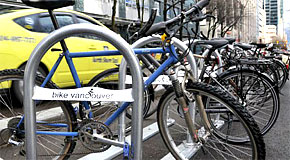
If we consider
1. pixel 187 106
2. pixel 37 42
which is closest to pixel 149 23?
pixel 187 106

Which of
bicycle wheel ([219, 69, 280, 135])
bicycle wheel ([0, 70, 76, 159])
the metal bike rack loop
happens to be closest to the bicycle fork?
the metal bike rack loop

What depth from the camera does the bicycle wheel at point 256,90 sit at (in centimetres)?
290

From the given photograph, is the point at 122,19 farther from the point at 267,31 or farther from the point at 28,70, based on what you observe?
the point at 267,31

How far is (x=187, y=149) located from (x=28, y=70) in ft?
4.97

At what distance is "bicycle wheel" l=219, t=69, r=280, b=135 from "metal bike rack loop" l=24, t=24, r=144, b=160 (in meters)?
1.72

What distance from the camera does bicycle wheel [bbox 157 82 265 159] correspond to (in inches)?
67.2

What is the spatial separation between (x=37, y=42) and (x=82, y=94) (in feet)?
9.09

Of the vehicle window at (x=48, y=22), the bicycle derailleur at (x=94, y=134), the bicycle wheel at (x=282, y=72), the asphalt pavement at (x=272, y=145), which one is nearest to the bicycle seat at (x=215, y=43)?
the asphalt pavement at (x=272, y=145)

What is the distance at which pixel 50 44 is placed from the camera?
4.95 feet

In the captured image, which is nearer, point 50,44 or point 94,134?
point 50,44

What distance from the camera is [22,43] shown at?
3754 millimetres

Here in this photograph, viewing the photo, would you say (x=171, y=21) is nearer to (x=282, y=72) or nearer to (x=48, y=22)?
(x=48, y=22)

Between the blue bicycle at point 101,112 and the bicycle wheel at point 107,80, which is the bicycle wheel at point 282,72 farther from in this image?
the blue bicycle at point 101,112

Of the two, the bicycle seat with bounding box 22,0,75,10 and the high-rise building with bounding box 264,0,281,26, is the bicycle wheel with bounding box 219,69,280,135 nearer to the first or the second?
the bicycle seat with bounding box 22,0,75,10
